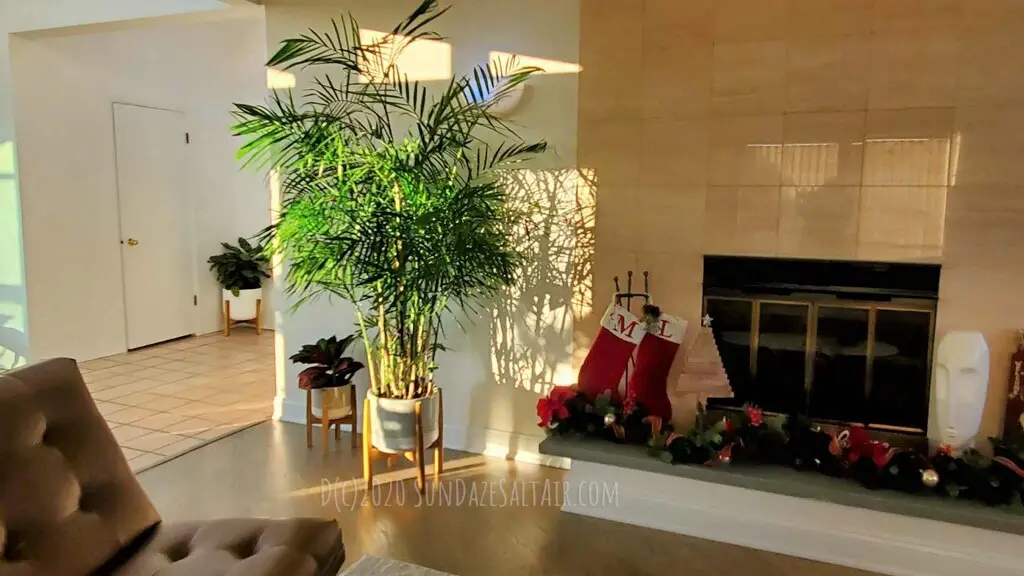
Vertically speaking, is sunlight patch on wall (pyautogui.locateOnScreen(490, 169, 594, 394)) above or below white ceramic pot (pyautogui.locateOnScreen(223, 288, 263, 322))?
above

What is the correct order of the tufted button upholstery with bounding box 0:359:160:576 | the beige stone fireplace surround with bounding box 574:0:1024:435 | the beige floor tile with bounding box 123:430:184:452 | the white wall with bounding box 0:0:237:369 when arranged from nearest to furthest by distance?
1. the tufted button upholstery with bounding box 0:359:160:576
2. the beige stone fireplace surround with bounding box 574:0:1024:435
3. the beige floor tile with bounding box 123:430:184:452
4. the white wall with bounding box 0:0:237:369

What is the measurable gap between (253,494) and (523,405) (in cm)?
124

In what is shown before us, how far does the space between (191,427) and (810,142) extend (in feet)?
10.8

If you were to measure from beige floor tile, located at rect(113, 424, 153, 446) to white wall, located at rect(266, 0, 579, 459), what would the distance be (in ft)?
5.10

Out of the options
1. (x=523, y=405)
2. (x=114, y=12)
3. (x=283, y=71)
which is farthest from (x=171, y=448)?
(x=114, y=12)

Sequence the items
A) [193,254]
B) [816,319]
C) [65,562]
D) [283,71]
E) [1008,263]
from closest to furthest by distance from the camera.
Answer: [65,562]
[1008,263]
[816,319]
[283,71]
[193,254]

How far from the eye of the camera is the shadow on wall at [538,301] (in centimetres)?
314

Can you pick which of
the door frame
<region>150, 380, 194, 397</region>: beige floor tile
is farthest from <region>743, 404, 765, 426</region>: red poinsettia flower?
the door frame

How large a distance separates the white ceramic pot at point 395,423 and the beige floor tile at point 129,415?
170 cm

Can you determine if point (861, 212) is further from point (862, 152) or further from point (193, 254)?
point (193, 254)

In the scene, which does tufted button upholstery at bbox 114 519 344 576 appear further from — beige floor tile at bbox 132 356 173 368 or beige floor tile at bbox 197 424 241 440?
beige floor tile at bbox 132 356 173 368

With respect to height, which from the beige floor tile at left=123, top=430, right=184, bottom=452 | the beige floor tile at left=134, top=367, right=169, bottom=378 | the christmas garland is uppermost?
the christmas garland

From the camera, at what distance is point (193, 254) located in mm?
5914

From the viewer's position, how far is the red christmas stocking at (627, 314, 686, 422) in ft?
9.45
